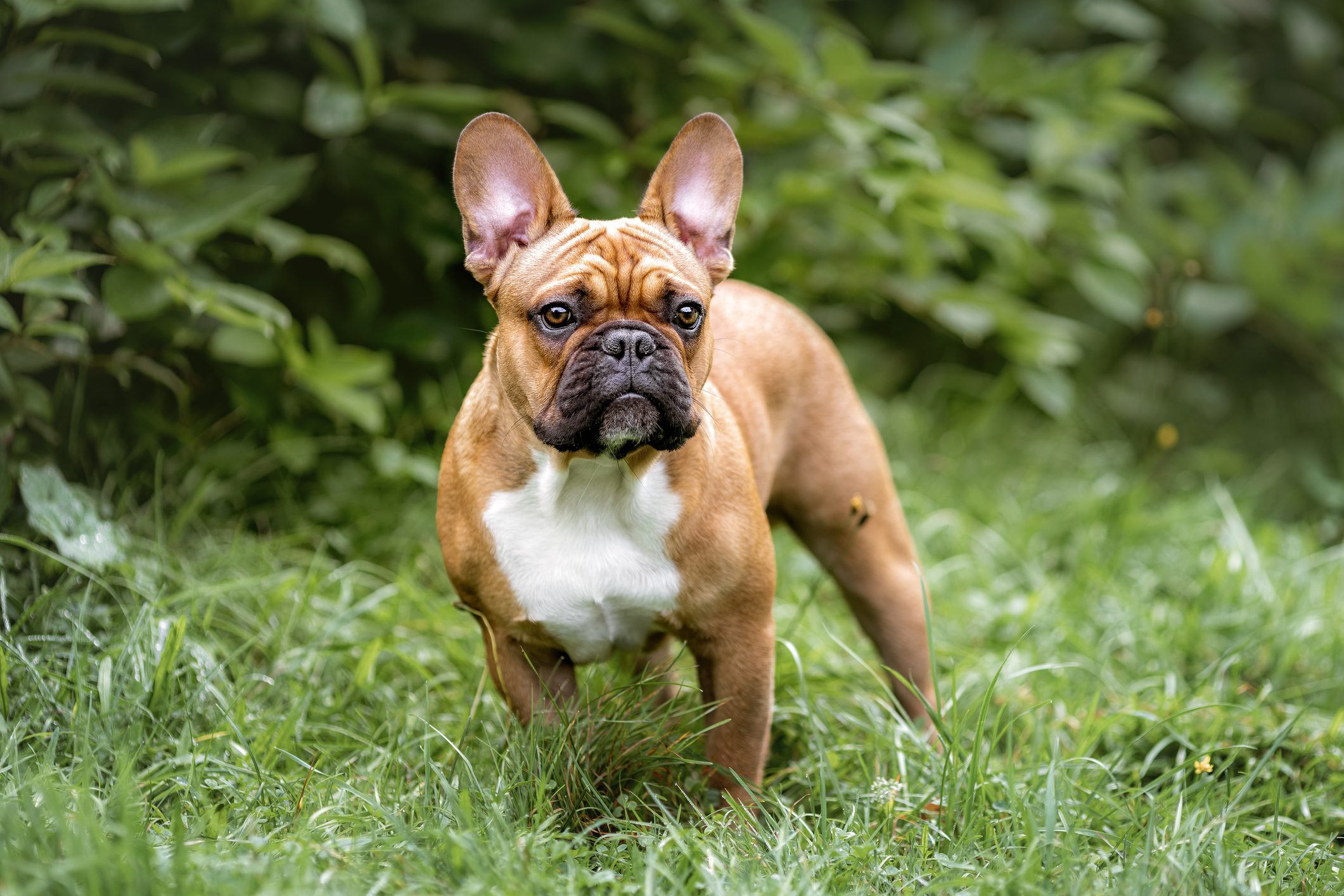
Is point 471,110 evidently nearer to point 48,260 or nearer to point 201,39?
point 201,39

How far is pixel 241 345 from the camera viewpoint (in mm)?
4422

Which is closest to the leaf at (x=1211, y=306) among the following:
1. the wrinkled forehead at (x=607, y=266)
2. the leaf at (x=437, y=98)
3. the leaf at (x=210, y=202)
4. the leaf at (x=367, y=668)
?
the leaf at (x=437, y=98)

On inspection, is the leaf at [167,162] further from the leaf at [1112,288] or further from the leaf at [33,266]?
the leaf at [1112,288]

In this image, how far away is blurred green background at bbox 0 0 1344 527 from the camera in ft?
13.4

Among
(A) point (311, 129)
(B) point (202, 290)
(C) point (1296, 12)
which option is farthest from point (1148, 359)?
(B) point (202, 290)

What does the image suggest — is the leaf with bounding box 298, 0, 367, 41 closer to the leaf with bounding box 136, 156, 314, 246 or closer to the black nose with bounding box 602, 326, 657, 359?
the leaf with bounding box 136, 156, 314, 246

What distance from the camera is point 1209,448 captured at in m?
7.19

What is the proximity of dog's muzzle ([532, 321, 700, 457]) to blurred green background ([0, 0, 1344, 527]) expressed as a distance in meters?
1.60

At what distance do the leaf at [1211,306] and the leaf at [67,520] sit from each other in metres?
5.68

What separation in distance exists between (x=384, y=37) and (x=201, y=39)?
0.70 meters

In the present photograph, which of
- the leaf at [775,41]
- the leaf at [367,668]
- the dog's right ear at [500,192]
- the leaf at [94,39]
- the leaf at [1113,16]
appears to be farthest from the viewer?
the leaf at [1113,16]

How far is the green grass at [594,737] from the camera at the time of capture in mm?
2682

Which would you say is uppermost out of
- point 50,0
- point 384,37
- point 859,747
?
point 50,0

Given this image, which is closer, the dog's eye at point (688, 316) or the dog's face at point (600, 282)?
the dog's face at point (600, 282)
